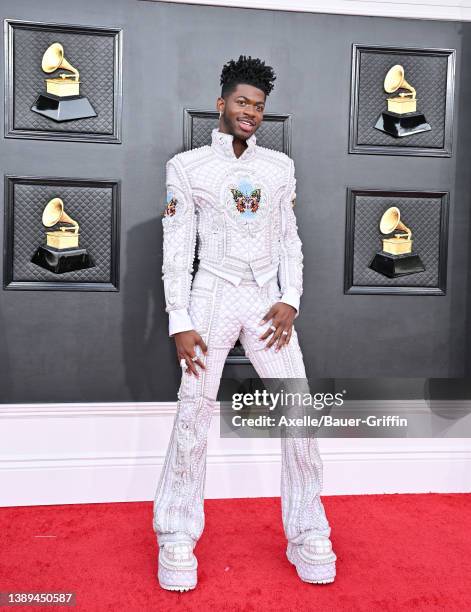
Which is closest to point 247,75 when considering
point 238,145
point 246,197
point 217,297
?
point 238,145

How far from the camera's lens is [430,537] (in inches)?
99.3

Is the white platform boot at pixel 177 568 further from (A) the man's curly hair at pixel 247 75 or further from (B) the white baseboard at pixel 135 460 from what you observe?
(A) the man's curly hair at pixel 247 75

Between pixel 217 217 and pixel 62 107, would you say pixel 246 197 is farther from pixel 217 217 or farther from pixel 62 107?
pixel 62 107

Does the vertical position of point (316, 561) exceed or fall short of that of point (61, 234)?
it falls short

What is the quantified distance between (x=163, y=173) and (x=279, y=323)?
1.03 meters

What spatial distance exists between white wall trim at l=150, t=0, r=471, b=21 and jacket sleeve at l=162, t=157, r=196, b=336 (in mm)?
1090

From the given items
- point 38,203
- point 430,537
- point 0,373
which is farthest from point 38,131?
point 430,537

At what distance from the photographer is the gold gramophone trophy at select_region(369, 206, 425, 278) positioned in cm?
296

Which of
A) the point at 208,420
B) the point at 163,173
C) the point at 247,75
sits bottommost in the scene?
the point at 208,420

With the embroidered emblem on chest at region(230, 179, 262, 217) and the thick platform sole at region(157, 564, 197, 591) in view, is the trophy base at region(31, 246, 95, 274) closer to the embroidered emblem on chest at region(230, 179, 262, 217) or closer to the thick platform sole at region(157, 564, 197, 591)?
the embroidered emblem on chest at region(230, 179, 262, 217)

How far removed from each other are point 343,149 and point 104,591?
2.13 m

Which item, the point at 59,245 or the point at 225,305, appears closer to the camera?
the point at 225,305

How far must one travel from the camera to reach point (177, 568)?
209 cm

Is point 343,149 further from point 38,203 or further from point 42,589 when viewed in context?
point 42,589
